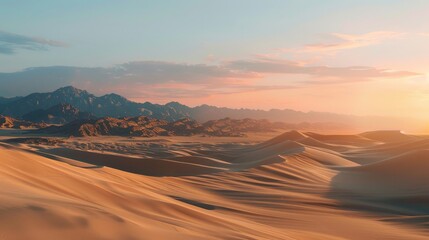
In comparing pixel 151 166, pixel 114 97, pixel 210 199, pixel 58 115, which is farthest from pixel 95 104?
pixel 210 199

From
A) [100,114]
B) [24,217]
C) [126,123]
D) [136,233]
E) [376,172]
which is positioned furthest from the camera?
[100,114]

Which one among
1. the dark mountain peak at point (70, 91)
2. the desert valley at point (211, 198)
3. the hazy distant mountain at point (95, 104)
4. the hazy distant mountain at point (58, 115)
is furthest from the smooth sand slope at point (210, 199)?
the dark mountain peak at point (70, 91)

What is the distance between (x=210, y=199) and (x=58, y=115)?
106913 mm

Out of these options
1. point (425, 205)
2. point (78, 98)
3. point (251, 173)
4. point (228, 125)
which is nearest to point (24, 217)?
point (425, 205)

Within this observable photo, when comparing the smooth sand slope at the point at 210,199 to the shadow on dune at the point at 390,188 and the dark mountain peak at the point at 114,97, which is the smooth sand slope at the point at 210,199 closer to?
the shadow on dune at the point at 390,188

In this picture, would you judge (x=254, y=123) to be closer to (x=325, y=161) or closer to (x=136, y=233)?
(x=325, y=161)

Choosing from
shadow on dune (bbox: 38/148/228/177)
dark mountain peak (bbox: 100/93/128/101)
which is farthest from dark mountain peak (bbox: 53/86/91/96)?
shadow on dune (bbox: 38/148/228/177)

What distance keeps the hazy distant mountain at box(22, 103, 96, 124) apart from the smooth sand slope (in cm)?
8823

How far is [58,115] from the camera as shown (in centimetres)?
11081

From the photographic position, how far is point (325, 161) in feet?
78.0

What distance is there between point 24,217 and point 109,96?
573 feet

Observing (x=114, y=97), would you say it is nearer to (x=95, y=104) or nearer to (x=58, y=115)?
(x=95, y=104)

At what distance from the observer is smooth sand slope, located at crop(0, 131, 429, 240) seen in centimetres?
418

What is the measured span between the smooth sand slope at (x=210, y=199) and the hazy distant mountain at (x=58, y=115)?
88232 mm
